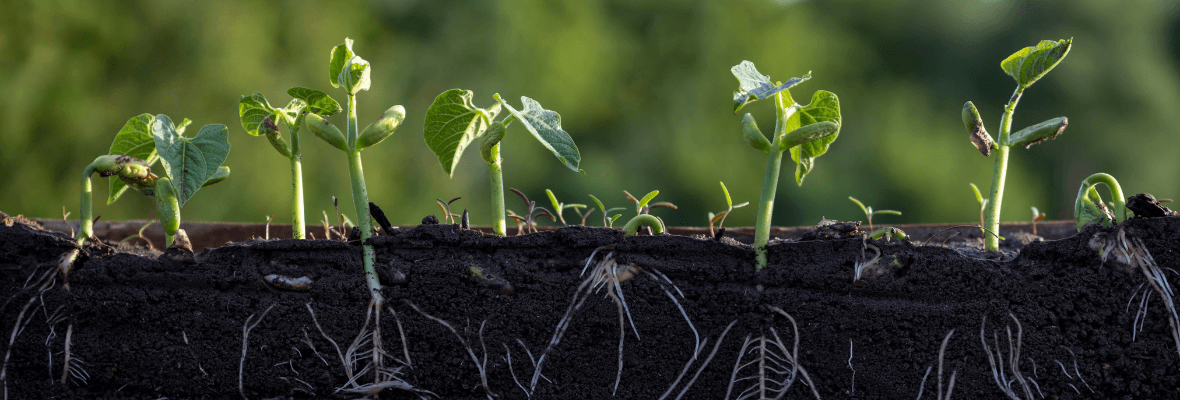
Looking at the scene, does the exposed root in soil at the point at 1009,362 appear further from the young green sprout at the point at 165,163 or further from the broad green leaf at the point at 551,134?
the young green sprout at the point at 165,163

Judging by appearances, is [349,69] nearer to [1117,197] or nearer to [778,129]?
[778,129]

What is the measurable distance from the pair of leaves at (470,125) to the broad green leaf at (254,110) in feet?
0.74

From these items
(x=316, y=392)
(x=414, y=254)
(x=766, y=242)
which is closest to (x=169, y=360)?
(x=316, y=392)

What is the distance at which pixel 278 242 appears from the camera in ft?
2.48

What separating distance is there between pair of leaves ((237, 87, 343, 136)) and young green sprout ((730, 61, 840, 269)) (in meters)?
0.54

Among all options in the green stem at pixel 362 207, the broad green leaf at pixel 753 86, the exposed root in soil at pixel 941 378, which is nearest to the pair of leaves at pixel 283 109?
the green stem at pixel 362 207

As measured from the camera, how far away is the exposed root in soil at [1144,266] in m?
0.68

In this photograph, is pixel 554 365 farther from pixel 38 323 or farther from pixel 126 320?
pixel 38 323

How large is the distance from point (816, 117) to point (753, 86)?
0.17 meters

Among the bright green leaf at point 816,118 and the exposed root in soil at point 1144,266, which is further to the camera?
the bright green leaf at point 816,118

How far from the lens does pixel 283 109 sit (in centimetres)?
83

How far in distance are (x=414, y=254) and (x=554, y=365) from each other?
22 centimetres

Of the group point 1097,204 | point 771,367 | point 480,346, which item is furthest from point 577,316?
point 1097,204

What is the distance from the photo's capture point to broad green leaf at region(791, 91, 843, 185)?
78 centimetres
